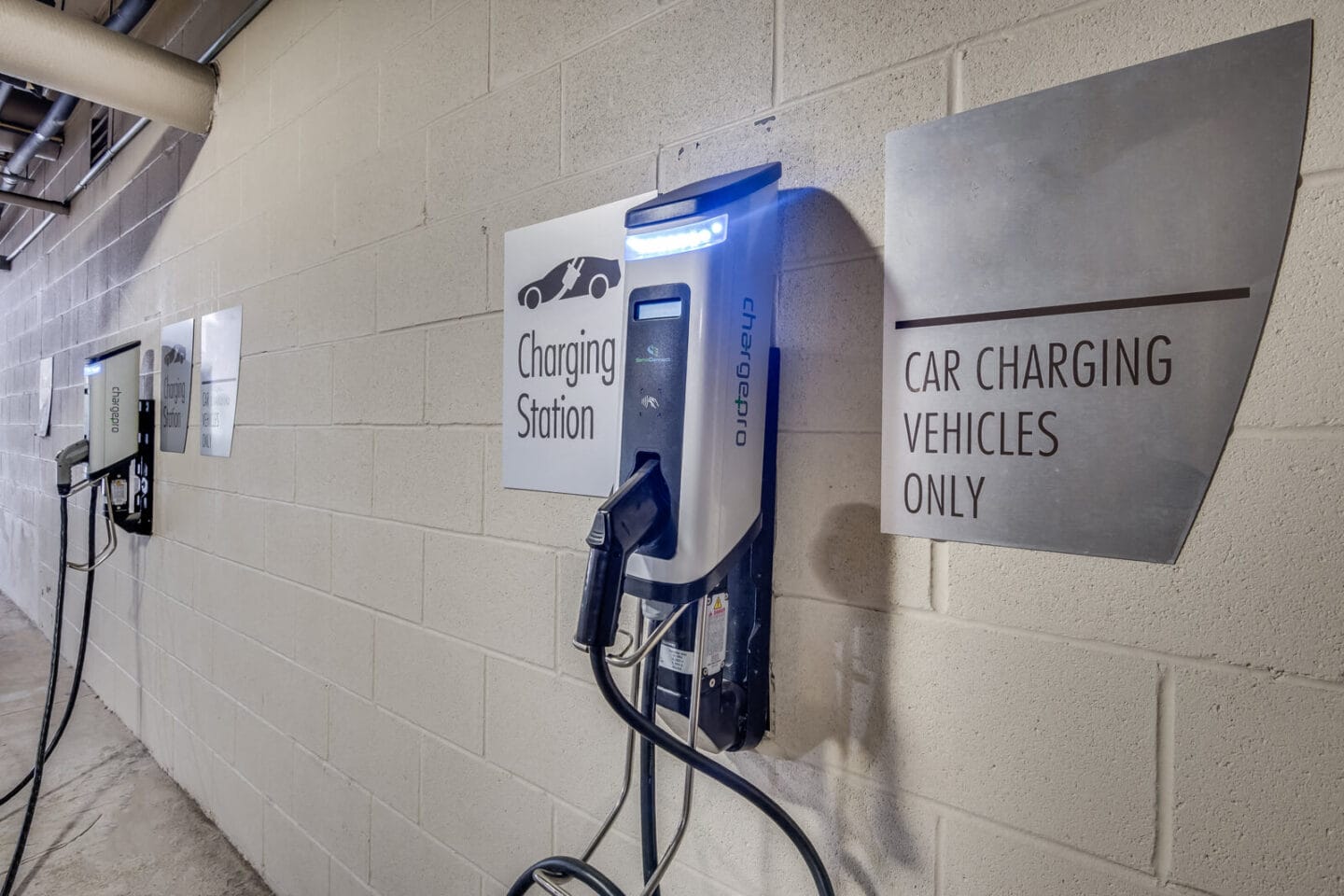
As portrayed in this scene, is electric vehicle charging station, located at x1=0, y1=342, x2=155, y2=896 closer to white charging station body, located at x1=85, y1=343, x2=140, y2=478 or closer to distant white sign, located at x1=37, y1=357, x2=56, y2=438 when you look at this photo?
white charging station body, located at x1=85, y1=343, x2=140, y2=478

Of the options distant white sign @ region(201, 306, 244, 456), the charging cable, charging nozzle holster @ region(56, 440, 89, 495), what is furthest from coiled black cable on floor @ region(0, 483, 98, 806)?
the charging cable

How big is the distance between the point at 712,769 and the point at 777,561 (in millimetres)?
245

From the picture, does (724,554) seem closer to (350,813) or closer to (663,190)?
(663,190)

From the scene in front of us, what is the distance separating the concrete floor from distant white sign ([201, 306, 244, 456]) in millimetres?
1140

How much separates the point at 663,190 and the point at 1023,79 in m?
0.46

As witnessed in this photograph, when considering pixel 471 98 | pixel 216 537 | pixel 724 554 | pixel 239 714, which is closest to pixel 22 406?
pixel 216 537

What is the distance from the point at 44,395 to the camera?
3641mm

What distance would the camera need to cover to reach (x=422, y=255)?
133 cm

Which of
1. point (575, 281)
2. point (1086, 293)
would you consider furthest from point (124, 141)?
point (1086, 293)

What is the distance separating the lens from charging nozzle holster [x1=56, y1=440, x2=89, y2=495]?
2.36 metres

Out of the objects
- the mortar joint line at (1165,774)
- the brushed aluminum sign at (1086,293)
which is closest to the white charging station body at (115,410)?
the brushed aluminum sign at (1086,293)

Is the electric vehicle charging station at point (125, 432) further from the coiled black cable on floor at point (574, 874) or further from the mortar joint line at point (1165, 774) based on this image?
the mortar joint line at point (1165, 774)

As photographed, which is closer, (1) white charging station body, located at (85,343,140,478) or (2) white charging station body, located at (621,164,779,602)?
(2) white charging station body, located at (621,164,779,602)

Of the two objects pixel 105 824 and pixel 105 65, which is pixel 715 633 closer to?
pixel 105 65
